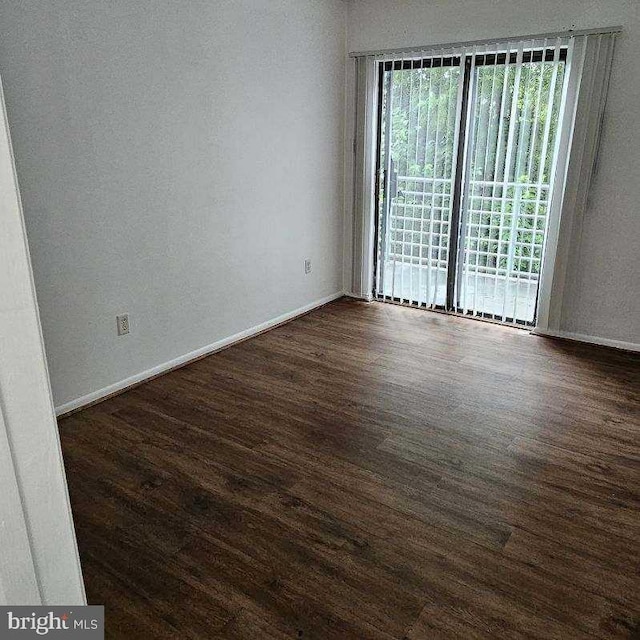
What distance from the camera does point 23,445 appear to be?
2.50 feet

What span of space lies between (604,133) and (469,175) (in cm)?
89

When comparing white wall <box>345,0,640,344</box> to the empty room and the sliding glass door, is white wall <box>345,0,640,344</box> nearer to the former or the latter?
the empty room

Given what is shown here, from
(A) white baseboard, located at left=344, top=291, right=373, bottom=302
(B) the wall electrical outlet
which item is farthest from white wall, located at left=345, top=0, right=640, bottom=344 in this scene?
(B) the wall electrical outlet

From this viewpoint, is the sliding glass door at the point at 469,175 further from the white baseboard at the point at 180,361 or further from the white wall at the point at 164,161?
the white baseboard at the point at 180,361

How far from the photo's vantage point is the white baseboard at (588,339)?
12.4ft


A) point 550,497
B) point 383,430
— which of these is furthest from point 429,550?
point 383,430

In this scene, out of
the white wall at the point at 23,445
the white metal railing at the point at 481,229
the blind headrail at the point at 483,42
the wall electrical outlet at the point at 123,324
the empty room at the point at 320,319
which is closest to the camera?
the white wall at the point at 23,445

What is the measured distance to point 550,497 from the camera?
2262 millimetres

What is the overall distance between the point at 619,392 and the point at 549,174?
4.95 ft

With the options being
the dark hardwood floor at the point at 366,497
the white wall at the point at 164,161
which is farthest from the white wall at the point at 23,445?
the white wall at the point at 164,161

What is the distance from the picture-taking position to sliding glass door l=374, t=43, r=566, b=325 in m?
3.74

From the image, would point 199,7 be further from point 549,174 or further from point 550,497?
point 550,497

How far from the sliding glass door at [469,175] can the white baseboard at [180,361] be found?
2.92 ft

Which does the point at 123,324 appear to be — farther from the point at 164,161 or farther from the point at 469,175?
the point at 469,175
